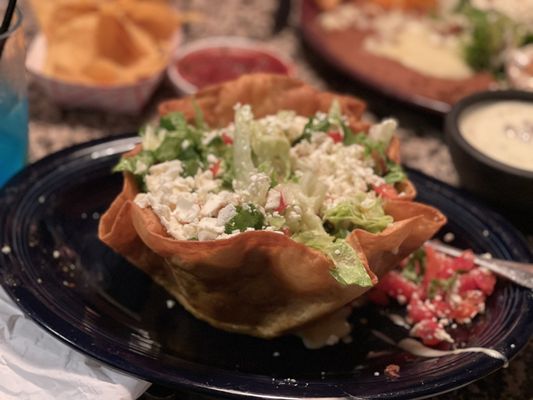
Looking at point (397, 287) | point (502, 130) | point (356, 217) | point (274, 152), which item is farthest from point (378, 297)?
point (502, 130)

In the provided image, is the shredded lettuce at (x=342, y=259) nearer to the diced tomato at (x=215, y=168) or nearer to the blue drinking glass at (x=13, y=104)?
the diced tomato at (x=215, y=168)

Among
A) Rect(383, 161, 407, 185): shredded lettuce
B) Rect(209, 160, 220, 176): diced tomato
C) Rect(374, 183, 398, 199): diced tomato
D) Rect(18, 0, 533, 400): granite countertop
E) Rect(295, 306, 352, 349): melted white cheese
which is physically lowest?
Rect(18, 0, 533, 400): granite countertop

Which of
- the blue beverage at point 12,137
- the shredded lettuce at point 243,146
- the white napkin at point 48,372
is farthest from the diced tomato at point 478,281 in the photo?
the blue beverage at point 12,137

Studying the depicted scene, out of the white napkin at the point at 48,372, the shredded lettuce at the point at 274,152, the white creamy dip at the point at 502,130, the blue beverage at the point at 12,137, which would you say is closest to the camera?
the white napkin at the point at 48,372

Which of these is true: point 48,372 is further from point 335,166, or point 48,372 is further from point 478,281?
point 478,281

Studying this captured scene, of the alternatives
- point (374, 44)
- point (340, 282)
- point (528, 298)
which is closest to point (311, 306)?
point (340, 282)

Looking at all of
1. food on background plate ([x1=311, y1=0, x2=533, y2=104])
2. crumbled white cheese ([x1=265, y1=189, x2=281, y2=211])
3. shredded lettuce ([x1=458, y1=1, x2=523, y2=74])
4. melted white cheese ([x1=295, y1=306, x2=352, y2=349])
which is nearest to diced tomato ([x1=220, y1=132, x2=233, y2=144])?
crumbled white cheese ([x1=265, y1=189, x2=281, y2=211])

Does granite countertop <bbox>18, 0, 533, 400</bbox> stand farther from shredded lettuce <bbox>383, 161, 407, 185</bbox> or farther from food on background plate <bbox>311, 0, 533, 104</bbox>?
shredded lettuce <bbox>383, 161, 407, 185</bbox>
